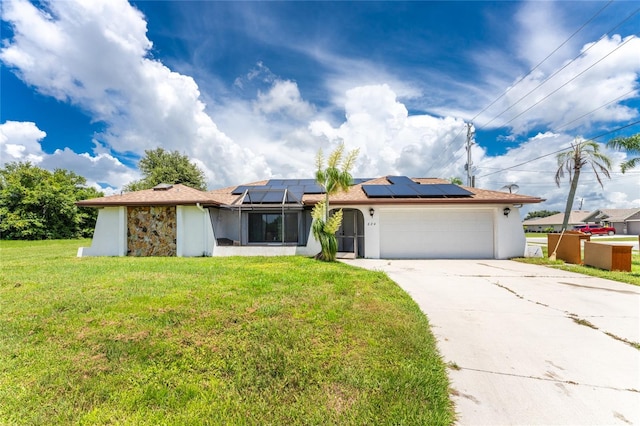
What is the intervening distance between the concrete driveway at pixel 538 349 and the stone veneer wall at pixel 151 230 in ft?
35.4

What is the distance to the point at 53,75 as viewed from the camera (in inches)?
430

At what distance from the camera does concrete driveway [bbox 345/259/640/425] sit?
2.26m

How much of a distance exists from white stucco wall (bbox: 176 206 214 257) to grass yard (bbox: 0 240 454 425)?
629 cm

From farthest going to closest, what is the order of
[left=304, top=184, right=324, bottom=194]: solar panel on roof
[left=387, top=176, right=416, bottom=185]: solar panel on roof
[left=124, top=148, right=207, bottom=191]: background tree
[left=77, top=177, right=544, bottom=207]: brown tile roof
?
[left=124, top=148, right=207, bottom=191]: background tree < [left=387, top=176, right=416, bottom=185]: solar panel on roof < [left=304, top=184, right=324, bottom=194]: solar panel on roof < [left=77, top=177, right=544, bottom=207]: brown tile roof

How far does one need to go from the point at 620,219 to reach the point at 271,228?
2349 inches

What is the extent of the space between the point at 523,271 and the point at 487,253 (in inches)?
129

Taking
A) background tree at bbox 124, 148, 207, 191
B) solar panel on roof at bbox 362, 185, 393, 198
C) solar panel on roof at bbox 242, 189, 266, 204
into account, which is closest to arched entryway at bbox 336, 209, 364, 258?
solar panel on roof at bbox 362, 185, 393, 198

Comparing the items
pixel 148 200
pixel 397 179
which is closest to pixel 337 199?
pixel 397 179

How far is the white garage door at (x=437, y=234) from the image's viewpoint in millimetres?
11602

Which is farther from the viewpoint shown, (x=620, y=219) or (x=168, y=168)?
(x=620, y=219)

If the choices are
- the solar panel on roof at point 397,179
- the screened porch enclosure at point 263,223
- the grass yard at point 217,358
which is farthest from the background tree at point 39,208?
the solar panel on roof at point 397,179

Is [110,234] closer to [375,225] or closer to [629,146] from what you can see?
[375,225]

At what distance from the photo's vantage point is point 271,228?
13.9 meters

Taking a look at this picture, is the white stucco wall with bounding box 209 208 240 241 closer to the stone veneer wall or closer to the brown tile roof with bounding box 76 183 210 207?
the brown tile roof with bounding box 76 183 210 207
